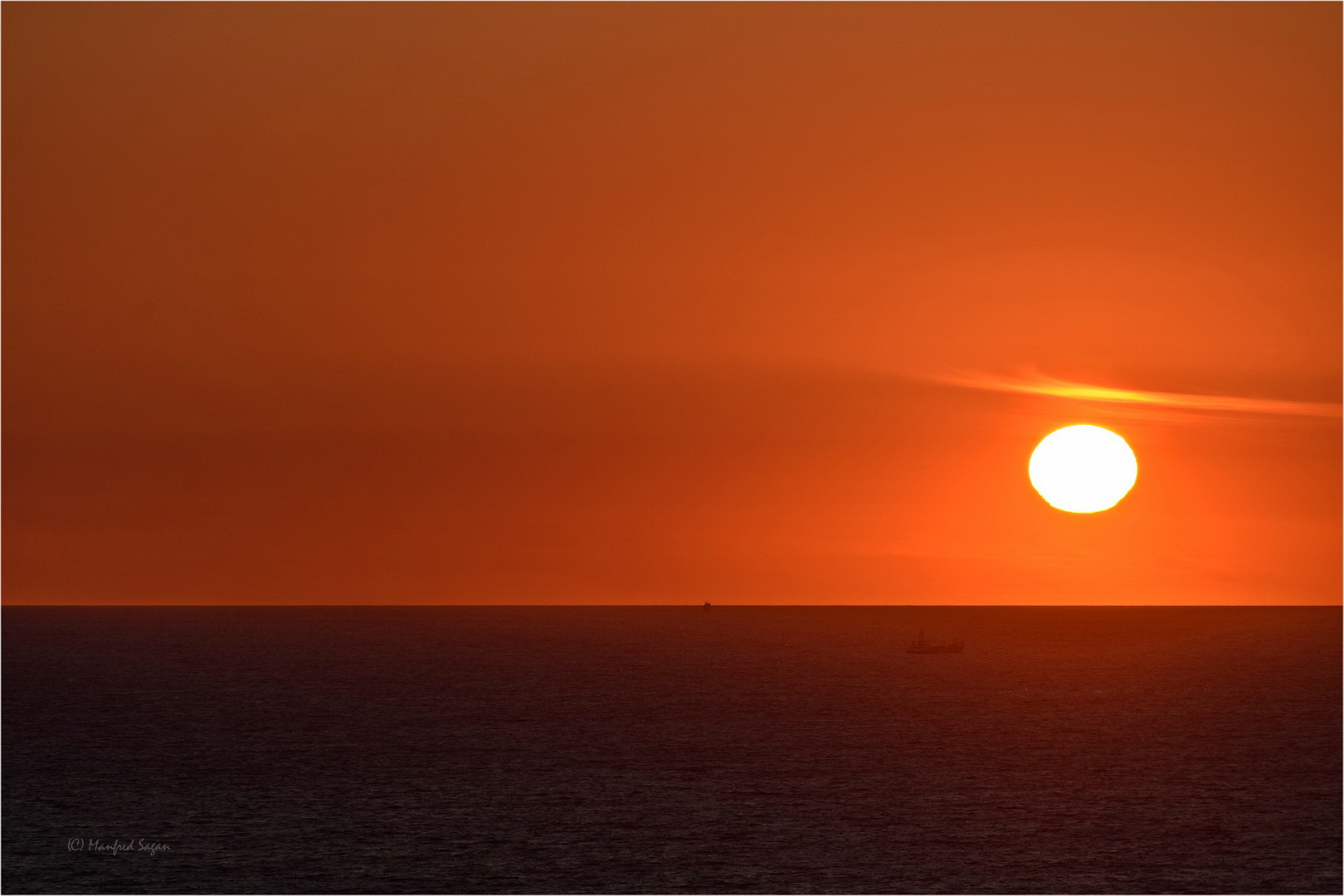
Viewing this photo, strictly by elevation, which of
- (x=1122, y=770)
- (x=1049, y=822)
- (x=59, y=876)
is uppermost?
(x=1122, y=770)

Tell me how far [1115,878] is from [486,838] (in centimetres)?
3913

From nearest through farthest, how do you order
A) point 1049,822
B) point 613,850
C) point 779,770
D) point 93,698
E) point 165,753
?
point 613,850
point 1049,822
point 779,770
point 165,753
point 93,698

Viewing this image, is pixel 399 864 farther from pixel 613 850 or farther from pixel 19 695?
pixel 19 695

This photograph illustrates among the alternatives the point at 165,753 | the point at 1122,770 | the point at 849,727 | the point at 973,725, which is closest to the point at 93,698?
the point at 165,753

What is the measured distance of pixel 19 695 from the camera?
19262 centimetres
